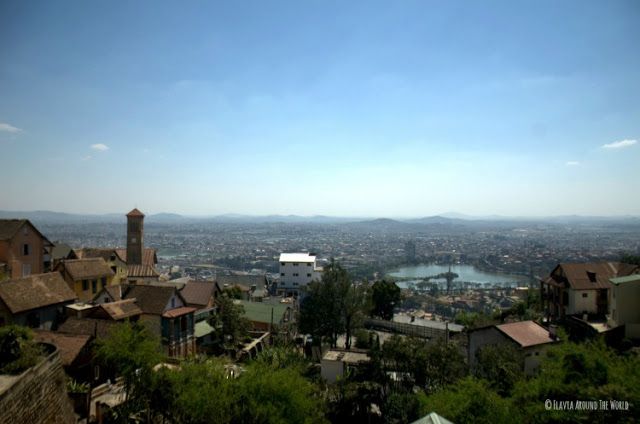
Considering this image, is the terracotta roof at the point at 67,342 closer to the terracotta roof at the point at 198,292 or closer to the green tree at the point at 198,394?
the green tree at the point at 198,394

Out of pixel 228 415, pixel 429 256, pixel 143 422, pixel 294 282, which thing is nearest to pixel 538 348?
pixel 228 415

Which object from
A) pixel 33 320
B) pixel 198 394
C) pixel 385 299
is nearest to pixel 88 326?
pixel 33 320

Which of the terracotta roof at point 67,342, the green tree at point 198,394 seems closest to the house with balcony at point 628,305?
the green tree at point 198,394

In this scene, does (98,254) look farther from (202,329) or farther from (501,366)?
(501,366)

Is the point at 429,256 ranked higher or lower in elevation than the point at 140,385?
lower

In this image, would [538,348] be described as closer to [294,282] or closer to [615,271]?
[615,271]

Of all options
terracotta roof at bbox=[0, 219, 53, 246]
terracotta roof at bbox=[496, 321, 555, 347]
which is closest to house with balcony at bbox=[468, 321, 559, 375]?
terracotta roof at bbox=[496, 321, 555, 347]
